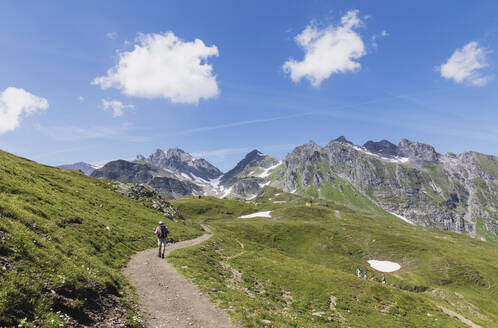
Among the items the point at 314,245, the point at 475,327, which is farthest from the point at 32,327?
the point at 314,245

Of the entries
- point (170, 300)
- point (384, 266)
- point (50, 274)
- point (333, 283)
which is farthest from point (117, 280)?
point (384, 266)

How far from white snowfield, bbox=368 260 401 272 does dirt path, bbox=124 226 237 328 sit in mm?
89312

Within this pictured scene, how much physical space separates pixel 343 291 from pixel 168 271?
82.6 ft

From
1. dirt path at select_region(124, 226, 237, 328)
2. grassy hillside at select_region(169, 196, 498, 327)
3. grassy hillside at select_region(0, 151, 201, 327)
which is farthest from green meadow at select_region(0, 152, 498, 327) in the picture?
dirt path at select_region(124, 226, 237, 328)

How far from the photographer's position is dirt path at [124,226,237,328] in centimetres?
1499

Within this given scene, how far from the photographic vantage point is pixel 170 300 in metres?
17.7

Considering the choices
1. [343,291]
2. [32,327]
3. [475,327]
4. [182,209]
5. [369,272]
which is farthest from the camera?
[182,209]

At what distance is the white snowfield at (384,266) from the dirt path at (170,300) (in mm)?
89312

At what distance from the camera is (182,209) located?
178m

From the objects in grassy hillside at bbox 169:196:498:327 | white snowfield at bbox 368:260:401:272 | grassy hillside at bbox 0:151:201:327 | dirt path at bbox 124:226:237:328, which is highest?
grassy hillside at bbox 0:151:201:327

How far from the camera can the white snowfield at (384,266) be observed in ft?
289

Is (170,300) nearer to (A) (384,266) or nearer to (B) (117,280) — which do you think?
(B) (117,280)

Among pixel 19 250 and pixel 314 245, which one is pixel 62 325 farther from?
pixel 314 245

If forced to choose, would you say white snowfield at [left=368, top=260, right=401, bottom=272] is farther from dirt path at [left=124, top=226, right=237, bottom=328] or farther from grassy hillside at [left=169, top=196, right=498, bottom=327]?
dirt path at [left=124, top=226, right=237, bottom=328]
